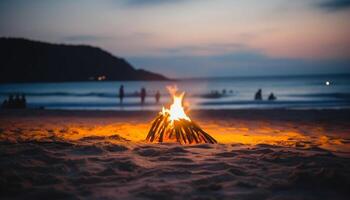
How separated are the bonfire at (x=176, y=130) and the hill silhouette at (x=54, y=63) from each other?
4781 inches

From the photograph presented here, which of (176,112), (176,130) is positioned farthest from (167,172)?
(176,112)

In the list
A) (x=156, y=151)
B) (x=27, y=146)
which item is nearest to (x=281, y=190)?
(x=156, y=151)

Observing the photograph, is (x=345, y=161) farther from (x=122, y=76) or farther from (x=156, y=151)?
(x=122, y=76)

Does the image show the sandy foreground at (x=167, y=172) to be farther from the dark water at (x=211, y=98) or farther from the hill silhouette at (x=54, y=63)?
the hill silhouette at (x=54, y=63)

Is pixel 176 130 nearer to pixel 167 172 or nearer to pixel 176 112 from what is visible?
pixel 176 112

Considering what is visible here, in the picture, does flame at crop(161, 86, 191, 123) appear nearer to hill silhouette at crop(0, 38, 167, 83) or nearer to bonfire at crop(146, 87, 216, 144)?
bonfire at crop(146, 87, 216, 144)

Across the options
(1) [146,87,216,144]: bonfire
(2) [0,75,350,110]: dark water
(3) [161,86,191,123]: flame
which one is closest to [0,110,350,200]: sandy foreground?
(1) [146,87,216,144]: bonfire

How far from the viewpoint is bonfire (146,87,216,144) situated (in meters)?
7.47

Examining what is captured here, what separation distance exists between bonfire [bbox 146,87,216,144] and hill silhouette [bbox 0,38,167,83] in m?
121

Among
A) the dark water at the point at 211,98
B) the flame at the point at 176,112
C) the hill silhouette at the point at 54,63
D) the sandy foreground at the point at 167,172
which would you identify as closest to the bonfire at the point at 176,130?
the flame at the point at 176,112

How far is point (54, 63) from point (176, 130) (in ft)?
499

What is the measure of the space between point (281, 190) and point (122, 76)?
16659 centimetres

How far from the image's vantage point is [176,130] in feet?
24.9

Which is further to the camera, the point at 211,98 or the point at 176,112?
the point at 211,98
